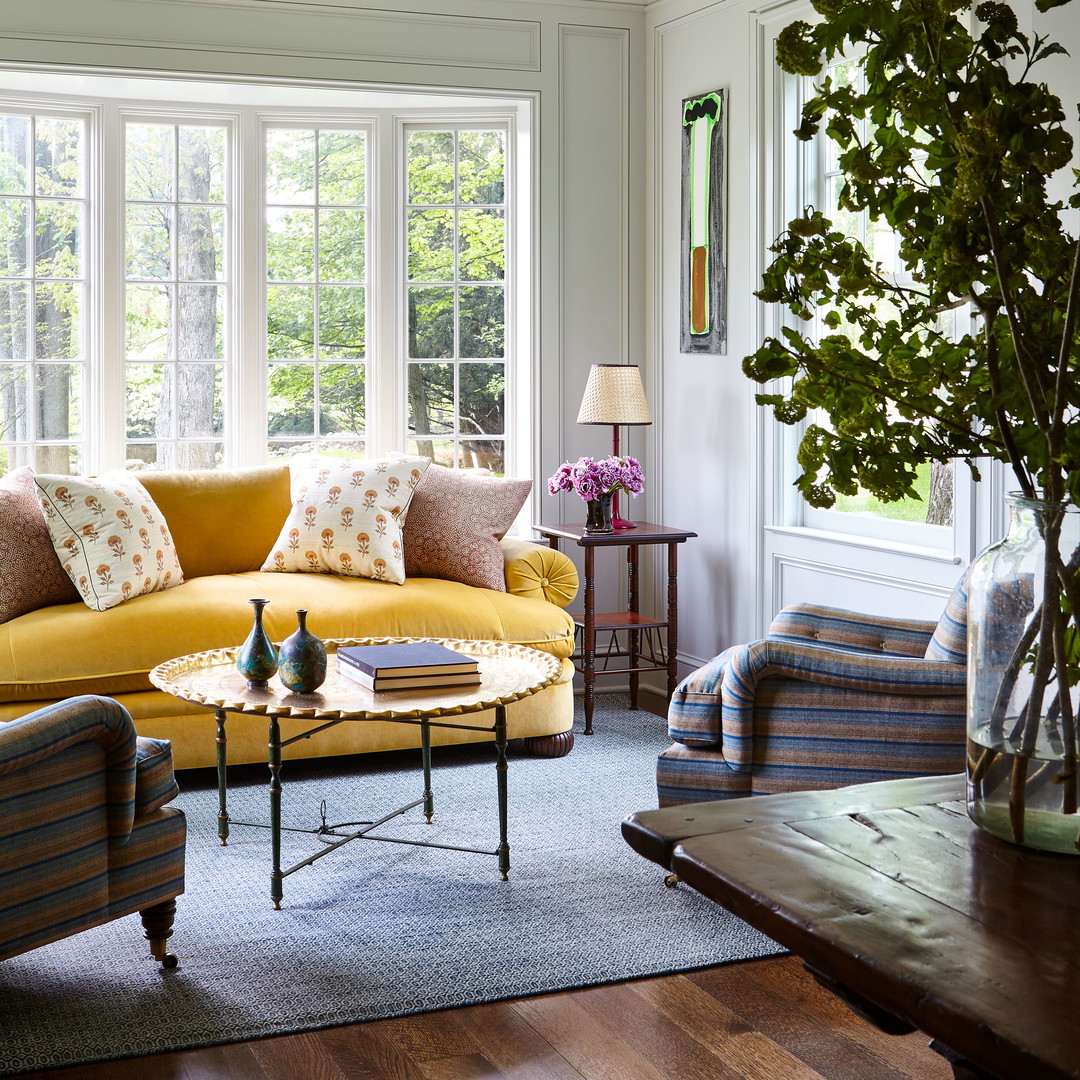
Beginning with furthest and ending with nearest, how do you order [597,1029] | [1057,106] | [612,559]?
[612,559]
[597,1029]
[1057,106]

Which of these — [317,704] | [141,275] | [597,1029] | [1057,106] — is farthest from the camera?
[141,275]

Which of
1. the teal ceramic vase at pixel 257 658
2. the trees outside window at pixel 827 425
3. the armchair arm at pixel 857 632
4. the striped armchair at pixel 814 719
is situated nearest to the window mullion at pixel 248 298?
the trees outside window at pixel 827 425

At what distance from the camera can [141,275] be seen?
5344mm

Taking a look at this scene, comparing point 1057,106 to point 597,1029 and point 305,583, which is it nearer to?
point 597,1029

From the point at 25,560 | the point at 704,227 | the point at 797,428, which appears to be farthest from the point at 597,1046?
the point at 704,227

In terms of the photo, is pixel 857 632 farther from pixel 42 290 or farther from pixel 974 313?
pixel 42 290

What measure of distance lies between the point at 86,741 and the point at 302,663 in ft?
2.29

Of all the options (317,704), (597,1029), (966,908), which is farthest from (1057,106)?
(317,704)

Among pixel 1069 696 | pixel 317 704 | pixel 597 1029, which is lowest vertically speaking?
pixel 597 1029

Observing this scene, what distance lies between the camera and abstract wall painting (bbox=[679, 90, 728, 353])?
Result: 5105mm

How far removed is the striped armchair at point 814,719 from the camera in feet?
9.64

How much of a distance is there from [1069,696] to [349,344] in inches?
187

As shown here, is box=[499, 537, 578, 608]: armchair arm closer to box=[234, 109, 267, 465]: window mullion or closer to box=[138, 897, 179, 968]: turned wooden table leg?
box=[234, 109, 267, 465]: window mullion

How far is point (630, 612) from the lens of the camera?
17.7ft
